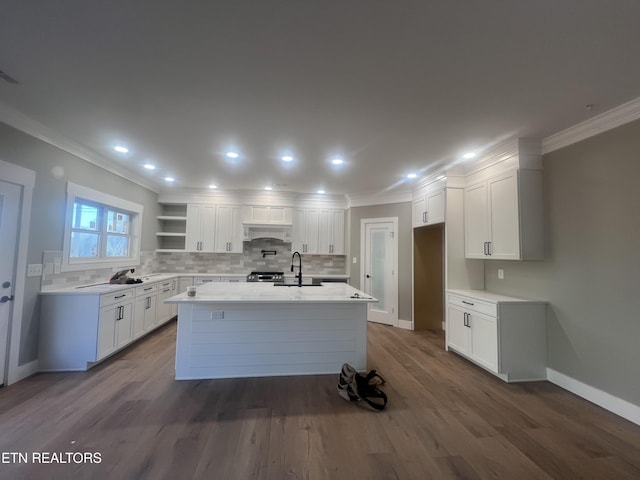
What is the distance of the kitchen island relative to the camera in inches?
113

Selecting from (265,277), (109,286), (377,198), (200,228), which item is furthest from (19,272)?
(377,198)

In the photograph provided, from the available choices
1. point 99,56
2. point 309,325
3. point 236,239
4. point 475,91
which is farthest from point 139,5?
point 236,239

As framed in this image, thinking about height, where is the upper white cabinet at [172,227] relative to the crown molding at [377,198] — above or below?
below

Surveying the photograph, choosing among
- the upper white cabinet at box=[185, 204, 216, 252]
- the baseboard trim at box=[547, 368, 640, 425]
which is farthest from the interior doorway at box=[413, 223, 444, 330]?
the upper white cabinet at box=[185, 204, 216, 252]

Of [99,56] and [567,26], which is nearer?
[567,26]

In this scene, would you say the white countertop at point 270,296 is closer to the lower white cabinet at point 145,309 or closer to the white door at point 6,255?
the lower white cabinet at point 145,309

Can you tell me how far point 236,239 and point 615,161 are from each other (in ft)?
18.3

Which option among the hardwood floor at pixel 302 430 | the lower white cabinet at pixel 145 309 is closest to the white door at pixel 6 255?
the hardwood floor at pixel 302 430

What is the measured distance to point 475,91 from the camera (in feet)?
6.76

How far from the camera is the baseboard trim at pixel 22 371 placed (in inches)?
105

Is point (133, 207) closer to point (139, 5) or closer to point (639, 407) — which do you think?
point (139, 5)

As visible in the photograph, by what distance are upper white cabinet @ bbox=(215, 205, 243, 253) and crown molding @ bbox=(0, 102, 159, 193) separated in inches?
68.8

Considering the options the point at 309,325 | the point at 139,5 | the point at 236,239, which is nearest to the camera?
the point at 139,5

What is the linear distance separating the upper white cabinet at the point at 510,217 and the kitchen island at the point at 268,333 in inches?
69.5
